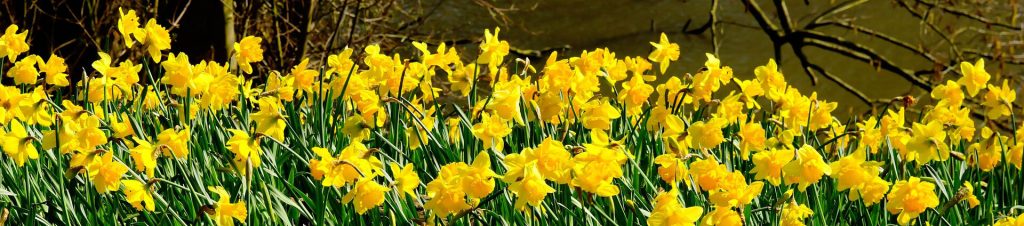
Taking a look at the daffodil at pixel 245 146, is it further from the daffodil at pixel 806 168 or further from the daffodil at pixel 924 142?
the daffodil at pixel 924 142

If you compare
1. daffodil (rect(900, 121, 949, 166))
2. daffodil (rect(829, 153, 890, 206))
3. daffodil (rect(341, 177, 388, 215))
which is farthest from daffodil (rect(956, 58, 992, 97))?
daffodil (rect(341, 177, 388, 215))

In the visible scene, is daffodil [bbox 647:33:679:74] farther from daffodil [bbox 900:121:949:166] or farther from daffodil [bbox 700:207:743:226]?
daffodil [bbox 700:207:743:226]

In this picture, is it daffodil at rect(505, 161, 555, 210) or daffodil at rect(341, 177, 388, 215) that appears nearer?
daffodil at rect(505, 161, 555, 210)

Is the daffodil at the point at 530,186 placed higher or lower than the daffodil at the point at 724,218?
higher

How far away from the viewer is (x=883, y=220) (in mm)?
2359

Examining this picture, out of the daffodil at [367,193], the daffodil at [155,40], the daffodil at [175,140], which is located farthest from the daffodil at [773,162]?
the daffodil at [155,40]

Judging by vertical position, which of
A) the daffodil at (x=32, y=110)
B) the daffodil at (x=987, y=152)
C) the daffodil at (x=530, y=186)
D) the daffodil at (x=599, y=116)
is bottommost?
the daffodil at (x=987, y=152)

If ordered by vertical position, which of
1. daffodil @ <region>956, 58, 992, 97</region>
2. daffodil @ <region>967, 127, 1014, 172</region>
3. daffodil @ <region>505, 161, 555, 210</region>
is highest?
daffodil @ <region>505, 161, 555, 210</region>

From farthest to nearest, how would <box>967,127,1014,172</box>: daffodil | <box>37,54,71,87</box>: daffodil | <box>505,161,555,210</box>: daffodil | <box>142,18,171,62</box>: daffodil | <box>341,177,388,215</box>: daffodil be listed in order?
<box>37,54,71,87</box>: daffodil, <box>142,18,171,62</box>: daffodil, <box>967,127,1014,172</box>: daffodil, <box>341,177,388,215</box>: daffodil, <box>505,161,555,210</box>: daffodil

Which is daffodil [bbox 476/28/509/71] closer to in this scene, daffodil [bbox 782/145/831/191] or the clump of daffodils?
the clump of daffodils

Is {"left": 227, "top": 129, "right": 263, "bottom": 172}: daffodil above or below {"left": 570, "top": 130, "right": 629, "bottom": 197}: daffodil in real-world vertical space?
below

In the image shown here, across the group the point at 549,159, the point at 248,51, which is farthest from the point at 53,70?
the point at 549,159

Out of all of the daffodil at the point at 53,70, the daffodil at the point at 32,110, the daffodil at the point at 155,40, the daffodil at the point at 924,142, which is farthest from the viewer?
the daffodil at the point at 53,70

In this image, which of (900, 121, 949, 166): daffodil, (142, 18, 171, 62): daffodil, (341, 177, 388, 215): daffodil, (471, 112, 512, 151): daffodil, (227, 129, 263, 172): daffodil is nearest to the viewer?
(341, 177, 388, 215): daffodil
